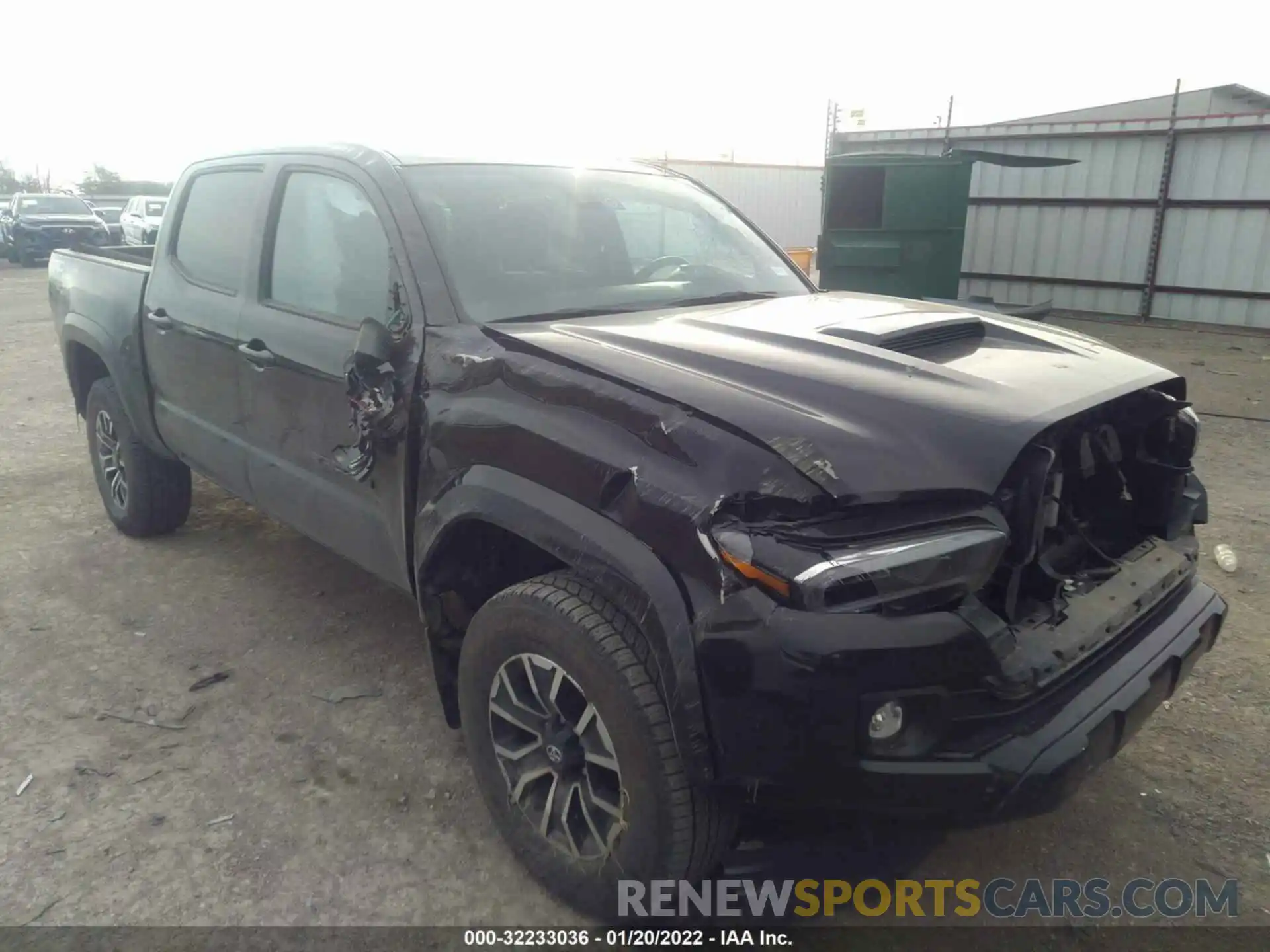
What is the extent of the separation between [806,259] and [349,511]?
412 inches

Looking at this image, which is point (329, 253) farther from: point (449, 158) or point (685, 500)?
point (685, 500)

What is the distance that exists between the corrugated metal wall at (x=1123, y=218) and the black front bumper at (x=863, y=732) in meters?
11.8

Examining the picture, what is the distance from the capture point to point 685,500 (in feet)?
6.23

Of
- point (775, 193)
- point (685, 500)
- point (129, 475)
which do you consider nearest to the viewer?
point (685, 500)

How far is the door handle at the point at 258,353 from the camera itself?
3.22 meters

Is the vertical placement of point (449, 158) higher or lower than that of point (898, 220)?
higher

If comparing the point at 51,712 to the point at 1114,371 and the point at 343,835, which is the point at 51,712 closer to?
the point at 343,835

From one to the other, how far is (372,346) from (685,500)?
118 cm

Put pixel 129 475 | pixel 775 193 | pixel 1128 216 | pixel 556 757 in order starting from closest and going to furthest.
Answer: pixel 556 757, pixel 129 475, pixel 1128 216, pixel 775 193

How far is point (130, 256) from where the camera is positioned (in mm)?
5230

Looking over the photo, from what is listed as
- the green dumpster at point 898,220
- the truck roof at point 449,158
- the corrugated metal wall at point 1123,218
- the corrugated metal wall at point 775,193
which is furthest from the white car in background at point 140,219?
the truck roof at point 449,158

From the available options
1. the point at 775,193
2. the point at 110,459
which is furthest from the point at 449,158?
the point at 775,193

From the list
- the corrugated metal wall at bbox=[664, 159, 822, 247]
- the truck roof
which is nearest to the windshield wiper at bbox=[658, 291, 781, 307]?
the truck roof

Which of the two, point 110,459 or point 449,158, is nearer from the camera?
point 449,158
